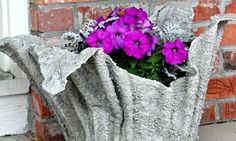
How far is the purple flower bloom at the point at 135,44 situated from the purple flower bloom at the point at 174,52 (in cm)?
6

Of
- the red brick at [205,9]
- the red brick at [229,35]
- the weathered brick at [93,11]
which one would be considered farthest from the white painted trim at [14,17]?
the red brick at [229,35]

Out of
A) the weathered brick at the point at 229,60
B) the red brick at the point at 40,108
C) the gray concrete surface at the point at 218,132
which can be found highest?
the weathered brick at the point at 229,60

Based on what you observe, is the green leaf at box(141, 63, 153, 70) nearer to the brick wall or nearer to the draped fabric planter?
the draped fabric planter

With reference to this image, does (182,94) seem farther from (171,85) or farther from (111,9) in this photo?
(111,9)

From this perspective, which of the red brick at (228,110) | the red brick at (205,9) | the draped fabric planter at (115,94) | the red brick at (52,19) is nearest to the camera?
the draped fabric planter at (115,94)

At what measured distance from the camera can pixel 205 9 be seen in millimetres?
2154

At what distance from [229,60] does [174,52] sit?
623 millimetres

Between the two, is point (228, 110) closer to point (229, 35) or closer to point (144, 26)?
point (229, 35)

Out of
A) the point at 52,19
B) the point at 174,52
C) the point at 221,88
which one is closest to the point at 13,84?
the point at 52,19

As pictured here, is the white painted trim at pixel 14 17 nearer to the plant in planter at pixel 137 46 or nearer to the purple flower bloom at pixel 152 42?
the plant in planter at pixel 137 46

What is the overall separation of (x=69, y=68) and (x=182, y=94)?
0.35 m

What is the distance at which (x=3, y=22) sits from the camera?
203 cm

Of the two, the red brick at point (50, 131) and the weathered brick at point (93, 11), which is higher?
the weathered brick at point (93, 11)

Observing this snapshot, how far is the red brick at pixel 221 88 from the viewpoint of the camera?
2219mm
